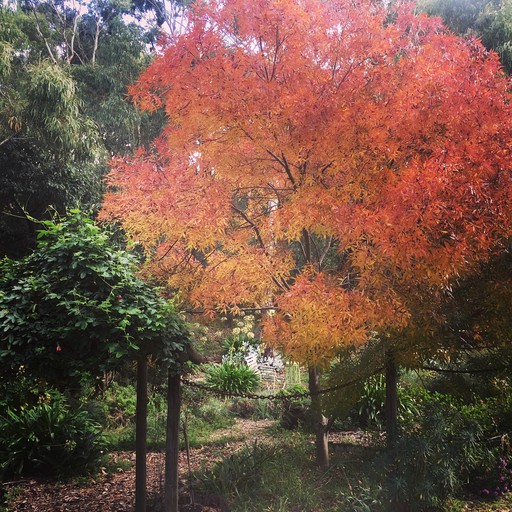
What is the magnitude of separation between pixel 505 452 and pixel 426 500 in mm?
1697

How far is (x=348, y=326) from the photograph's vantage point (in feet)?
13.0

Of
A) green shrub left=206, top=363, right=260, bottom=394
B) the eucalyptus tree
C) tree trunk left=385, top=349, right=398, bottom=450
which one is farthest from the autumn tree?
the eucalyptus tree

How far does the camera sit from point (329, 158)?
4.54 m

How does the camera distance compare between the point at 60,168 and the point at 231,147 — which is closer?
the point at 231,147

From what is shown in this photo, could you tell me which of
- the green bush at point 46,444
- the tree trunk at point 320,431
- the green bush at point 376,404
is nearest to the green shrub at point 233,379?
the green bush at point 376,404

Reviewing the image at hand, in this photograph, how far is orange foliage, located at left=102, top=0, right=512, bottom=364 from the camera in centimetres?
377

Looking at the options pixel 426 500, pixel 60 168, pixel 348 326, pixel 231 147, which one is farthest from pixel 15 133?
pixel 426 500

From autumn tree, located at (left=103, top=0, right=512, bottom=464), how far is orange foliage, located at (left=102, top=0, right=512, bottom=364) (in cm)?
1

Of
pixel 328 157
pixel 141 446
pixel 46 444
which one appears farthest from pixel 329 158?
pixel 46 444

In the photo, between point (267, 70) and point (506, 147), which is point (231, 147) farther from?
point (506, 147)

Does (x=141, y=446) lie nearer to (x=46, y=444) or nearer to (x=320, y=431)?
→ (x=46, y=444)

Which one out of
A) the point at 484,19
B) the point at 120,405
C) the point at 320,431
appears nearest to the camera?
the point at 320,431

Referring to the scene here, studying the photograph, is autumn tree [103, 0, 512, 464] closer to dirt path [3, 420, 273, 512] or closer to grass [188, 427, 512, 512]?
grass [188, 427, 512, 512]

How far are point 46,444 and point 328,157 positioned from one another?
13.9 feet
